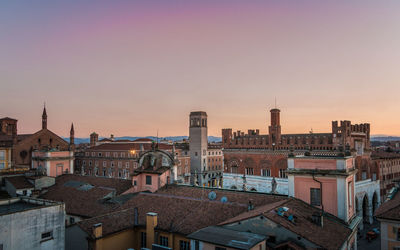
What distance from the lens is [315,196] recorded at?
806 inches

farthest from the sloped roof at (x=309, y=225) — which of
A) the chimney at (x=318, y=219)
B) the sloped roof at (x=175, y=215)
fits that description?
the sloped roof at (x=175, y=215)

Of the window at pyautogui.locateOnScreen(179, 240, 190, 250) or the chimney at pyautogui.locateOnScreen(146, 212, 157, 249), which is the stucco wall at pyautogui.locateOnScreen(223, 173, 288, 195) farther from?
the chimney at pyautogui.locateOnScreen(146, 212, 157, 249)

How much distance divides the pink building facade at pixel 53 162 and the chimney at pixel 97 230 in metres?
23.8

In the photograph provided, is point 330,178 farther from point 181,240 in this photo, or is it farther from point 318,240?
point 181,240

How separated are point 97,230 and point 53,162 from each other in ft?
85.2

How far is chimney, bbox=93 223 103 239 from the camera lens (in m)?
16.5

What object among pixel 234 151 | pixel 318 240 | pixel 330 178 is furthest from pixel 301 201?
pixel 234 151

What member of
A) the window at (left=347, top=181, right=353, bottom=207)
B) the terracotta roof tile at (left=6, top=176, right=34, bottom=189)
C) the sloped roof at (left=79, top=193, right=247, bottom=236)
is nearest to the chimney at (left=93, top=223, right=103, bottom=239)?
the sloped roof at (left=79, top=193, right=247, bottom=236)

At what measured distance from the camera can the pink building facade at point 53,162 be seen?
125 ft

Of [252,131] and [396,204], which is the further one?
[252,131]

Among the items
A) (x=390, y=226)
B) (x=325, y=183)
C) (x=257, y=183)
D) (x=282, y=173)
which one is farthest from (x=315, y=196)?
(x=257, y=183)

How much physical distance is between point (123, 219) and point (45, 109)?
39.4 meters

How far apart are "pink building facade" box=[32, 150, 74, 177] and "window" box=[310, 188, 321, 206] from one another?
3103cm

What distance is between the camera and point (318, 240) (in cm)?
1432
